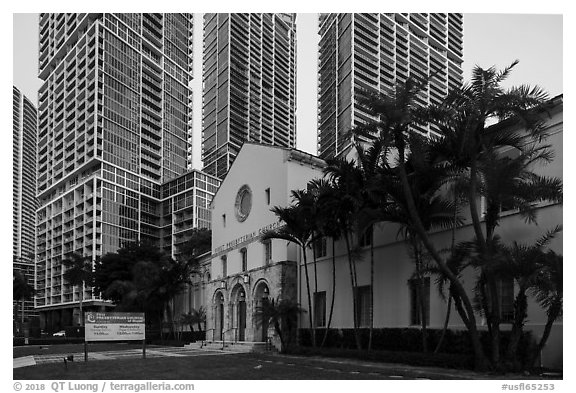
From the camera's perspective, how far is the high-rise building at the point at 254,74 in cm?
5028

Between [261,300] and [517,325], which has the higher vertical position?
[517,325]

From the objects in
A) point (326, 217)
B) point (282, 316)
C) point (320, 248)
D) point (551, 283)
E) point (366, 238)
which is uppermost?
point (326, 217)

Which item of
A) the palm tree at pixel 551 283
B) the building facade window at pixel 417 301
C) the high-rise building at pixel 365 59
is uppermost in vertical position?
the high-rise building at pixel 365 59

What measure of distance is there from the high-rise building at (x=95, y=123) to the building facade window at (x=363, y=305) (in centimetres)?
6431

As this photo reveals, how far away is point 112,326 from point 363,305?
31.7 ft

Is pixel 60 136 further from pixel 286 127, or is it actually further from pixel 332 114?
pixel 332 114

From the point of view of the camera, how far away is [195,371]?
17422 mm

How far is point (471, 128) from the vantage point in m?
15.7

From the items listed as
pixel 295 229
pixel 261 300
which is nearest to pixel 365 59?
pixel 261 300

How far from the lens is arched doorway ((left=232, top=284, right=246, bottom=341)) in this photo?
32.7m

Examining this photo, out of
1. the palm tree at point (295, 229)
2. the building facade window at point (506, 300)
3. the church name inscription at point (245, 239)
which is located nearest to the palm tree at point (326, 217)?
the palm tree at point (295, 229)

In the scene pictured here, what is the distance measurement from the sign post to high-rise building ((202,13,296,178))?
2436 cm

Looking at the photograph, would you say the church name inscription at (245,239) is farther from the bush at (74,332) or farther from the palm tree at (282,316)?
the bush at (74,332)

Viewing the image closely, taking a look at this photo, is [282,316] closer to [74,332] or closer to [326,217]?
[326,217]
